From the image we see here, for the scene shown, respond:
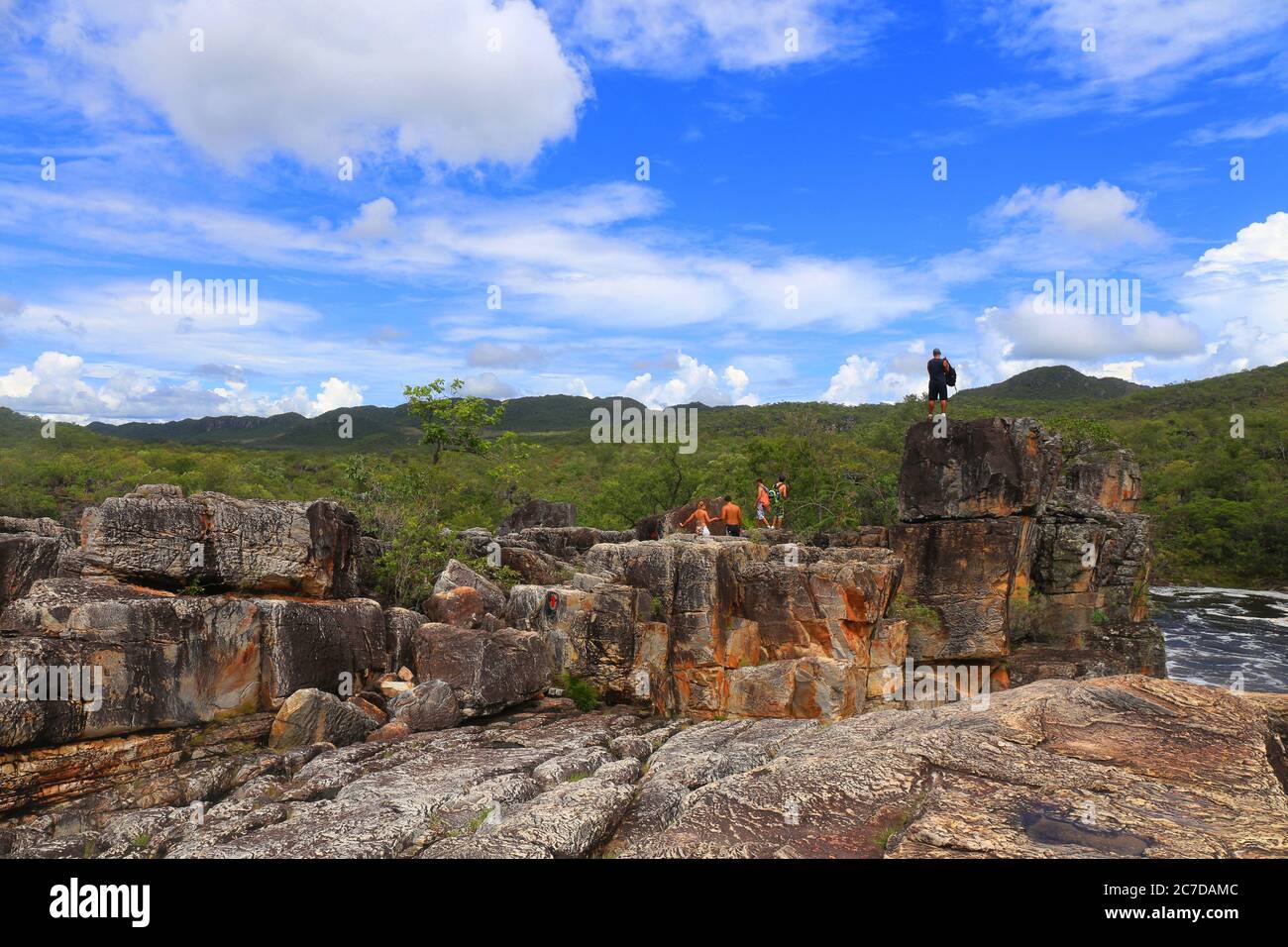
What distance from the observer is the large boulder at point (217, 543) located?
1299 centimetres

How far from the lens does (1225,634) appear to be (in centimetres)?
4847

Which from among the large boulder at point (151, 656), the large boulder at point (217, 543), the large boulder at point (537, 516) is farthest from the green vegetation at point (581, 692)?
the large boulder at point (537, 516)

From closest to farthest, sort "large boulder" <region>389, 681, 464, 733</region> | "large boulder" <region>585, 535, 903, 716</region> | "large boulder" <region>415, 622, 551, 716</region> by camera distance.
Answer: "large boulder" <region>389, 681, 464, 733</region>
"large boulder" <region>415, 622, 551, 716</region>
"large boulder" <region>585, 535, 903, 716</region>

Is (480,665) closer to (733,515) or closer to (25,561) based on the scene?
(25,561)

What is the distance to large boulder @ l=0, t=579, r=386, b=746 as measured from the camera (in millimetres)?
10320

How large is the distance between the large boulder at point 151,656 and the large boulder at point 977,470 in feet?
68.9

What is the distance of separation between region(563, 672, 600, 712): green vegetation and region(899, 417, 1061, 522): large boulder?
16.1 meters

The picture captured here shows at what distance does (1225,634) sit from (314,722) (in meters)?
56.9

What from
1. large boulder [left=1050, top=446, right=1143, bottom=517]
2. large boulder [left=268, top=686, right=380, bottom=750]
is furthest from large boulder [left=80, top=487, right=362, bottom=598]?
large boulder [left=1050, top=446, right=1143, bottom=517]

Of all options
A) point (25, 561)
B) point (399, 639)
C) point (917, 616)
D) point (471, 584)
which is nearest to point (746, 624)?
point (471, 584)

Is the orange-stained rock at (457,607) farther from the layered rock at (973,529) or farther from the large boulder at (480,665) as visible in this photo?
the layered rock at (973,529)

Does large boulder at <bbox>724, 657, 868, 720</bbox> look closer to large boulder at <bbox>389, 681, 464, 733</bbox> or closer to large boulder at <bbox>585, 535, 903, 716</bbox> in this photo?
large boulder at <bbox>585, 535, 903, 716</bbox>
